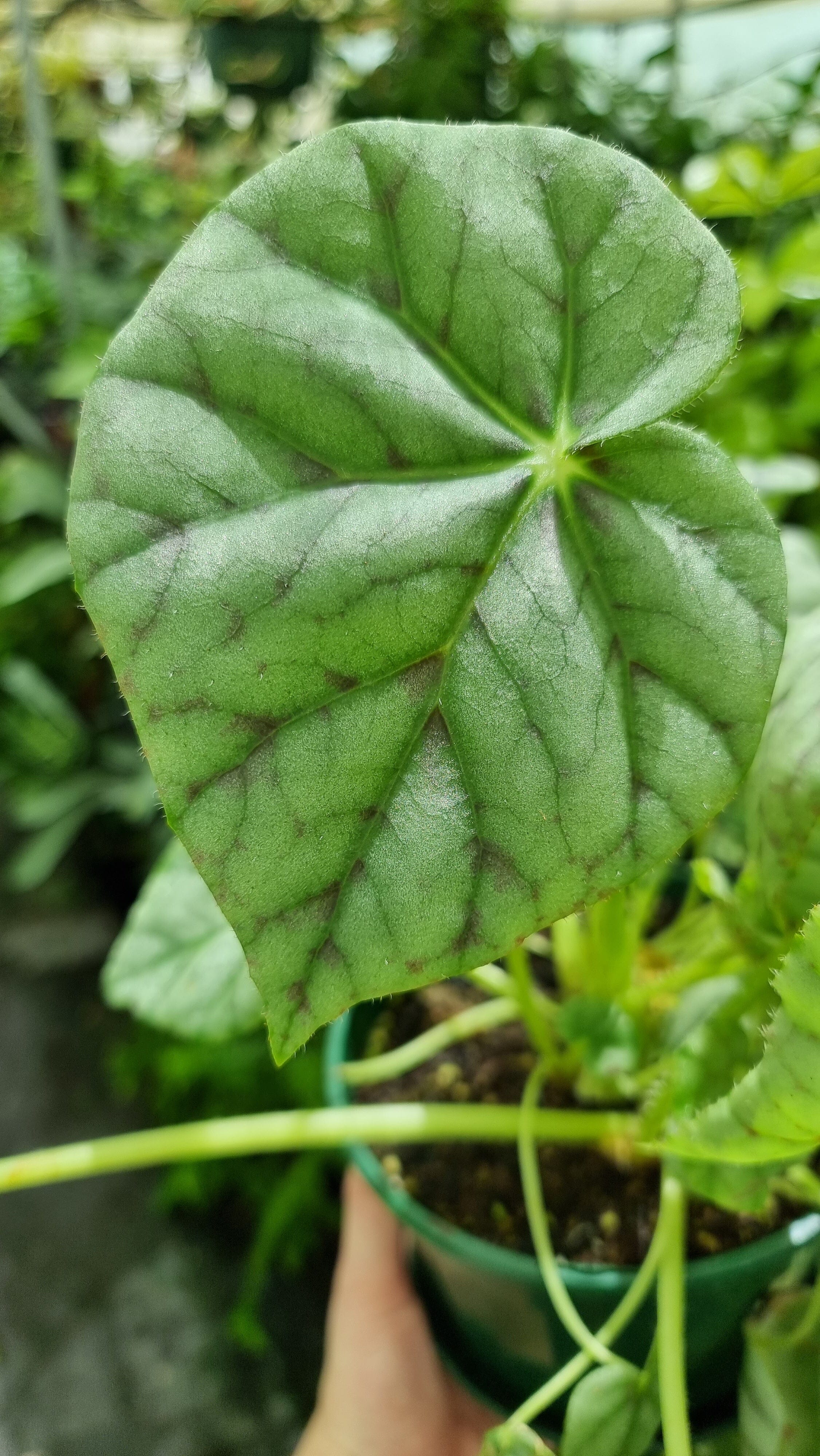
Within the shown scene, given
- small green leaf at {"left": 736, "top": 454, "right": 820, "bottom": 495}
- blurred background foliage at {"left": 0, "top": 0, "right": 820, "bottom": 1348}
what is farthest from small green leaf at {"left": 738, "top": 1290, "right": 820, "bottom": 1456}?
blurred background foliage at {"left": 0, "top": 0, "right": 820, "bottom": 1348}

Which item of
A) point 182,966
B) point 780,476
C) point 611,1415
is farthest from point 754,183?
point 611,1415

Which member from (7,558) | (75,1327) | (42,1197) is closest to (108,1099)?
(42,1197)

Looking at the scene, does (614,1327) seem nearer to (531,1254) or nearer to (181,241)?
(531,1254)

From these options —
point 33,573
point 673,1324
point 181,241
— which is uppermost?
point 181,241

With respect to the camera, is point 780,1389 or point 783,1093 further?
point 780,1389

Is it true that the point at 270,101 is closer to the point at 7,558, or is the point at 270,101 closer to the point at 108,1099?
the point at 7,558

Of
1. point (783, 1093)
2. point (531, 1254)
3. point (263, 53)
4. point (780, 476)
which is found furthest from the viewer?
point (263, 53)
